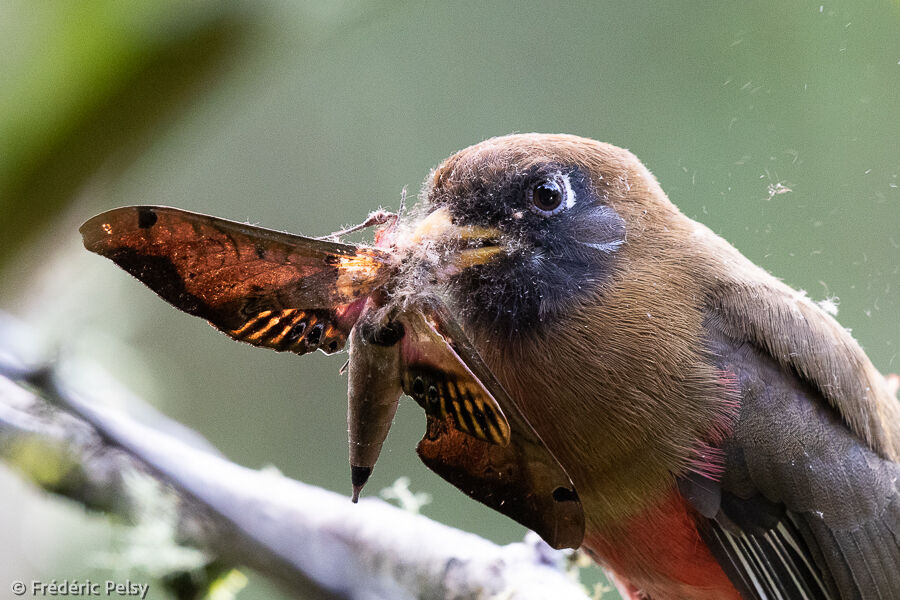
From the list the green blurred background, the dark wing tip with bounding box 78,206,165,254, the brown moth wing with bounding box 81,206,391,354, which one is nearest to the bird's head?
the green blurred background

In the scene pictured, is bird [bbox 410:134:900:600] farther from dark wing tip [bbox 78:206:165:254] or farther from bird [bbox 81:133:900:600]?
dark wing tip [bbox 78:206:165:254]

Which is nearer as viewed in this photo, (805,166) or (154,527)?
(805,166)

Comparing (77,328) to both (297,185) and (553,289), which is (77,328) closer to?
(297,185)

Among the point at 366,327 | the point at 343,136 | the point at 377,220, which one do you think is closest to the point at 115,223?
the point at 366,327

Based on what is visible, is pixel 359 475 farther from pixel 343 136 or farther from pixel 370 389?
pixel 343 136

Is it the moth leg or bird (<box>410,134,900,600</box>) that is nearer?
the moth leg

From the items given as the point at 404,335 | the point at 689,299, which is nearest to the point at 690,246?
the point at 689,299

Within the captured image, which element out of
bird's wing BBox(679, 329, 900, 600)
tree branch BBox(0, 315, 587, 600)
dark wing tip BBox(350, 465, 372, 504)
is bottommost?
tree branch BBox(0, 315, 587, 600)
